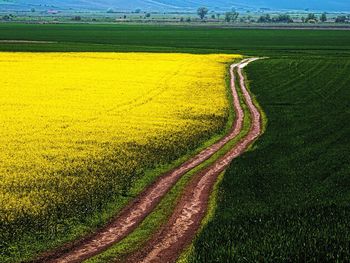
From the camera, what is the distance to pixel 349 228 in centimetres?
1430

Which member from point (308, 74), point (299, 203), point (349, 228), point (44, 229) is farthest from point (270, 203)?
point (308, 74)

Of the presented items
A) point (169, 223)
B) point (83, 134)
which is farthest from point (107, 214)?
point (83, 134)

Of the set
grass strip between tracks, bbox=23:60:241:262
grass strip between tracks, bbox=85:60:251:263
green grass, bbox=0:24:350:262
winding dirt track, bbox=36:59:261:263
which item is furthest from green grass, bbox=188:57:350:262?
grass strip between tracks, bbox=23:60:241:262

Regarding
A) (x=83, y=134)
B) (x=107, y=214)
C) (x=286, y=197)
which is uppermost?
(x=286, y=197)

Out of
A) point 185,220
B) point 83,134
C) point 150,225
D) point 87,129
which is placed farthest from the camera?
point 87,129

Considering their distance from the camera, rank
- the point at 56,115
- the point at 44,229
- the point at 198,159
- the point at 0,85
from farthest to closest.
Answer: the point at 0,85, the point at 56,115, the point at 198,159, the point at 44,229

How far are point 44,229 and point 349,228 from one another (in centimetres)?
780

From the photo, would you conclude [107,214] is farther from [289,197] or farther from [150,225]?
[289,197]

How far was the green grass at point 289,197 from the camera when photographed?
519 inches

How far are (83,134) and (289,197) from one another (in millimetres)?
11293

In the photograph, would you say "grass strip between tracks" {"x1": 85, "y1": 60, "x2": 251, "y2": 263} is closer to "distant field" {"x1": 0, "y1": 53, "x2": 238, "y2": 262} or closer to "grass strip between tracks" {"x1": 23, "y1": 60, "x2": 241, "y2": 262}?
"grass strip between tracks" {"x1": 23, "y1": 60, "x2": 241, "y2": 262}

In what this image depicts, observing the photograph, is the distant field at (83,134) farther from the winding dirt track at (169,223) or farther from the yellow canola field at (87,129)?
the winding dirt track at (169,223)

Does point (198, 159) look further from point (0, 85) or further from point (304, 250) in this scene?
point (0, 85)

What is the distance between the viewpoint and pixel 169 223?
1603 cm
